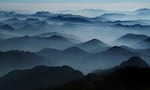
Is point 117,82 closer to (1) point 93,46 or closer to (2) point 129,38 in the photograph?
(1) point 93,46

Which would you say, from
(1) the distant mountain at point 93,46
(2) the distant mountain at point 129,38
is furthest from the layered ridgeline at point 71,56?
(2) the distant mountain at point 129,38

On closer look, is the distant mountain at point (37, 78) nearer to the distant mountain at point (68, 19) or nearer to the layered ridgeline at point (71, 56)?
the layered ridgeline at point (71, 56)

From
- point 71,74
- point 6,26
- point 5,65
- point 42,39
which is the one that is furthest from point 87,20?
point 71,74

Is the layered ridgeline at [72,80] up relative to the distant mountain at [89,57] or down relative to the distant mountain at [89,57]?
up

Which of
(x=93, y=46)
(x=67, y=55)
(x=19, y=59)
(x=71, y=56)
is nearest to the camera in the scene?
(x=19, y=59)

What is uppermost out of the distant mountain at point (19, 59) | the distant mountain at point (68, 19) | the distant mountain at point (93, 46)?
the distant mountain at point (19, 59)

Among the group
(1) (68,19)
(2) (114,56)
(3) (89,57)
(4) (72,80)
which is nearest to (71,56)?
(3) (89,57)
